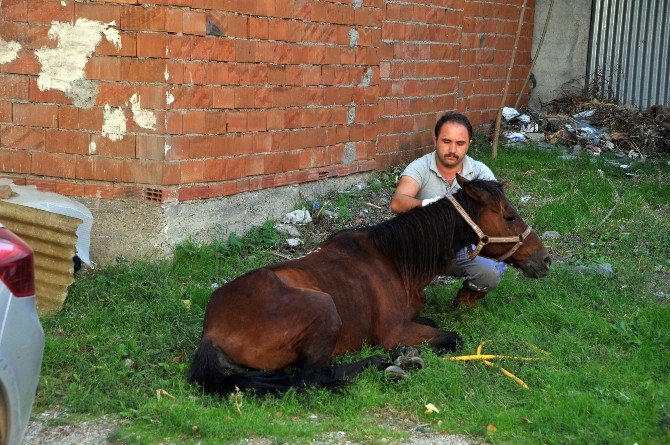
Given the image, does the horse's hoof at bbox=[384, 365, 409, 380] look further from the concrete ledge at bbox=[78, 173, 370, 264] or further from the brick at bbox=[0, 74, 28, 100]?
A: the brick at bbox=[0, 74, 28, 100]

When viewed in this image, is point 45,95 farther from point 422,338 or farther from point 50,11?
point 422,338

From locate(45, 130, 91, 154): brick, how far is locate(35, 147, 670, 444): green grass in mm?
950

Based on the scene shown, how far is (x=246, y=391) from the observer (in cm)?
513

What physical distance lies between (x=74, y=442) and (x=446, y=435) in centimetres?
191

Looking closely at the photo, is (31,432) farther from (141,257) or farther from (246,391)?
(141,257)

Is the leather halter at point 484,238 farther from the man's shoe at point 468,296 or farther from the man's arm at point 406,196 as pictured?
the man's shoe at point 468,296

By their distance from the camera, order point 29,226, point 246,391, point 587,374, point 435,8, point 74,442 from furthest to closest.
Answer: point 435,8 → point 29,226 → point 587,374 → point 246,391 → point 74,442

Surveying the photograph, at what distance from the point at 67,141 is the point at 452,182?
2981 millimetres

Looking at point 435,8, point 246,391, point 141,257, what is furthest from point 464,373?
point 435,8

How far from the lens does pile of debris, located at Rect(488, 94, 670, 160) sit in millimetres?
12219

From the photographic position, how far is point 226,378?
516 centimetres

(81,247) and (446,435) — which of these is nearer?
(446,435)

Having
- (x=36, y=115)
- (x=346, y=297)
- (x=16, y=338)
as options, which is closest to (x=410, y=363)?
(x=346, y=297)

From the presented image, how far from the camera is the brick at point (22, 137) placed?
7.22 meters
